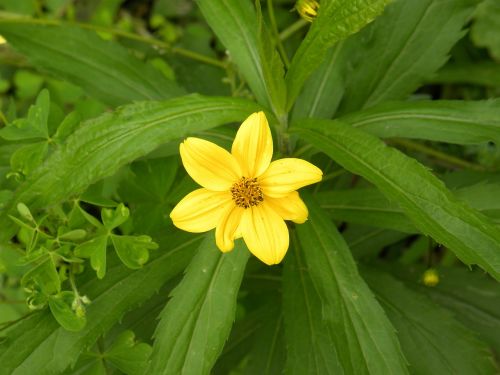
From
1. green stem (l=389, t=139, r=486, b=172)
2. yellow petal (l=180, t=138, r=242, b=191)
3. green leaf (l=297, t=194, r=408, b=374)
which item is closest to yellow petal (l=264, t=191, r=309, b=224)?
yellow petal (l=180, t=138, r=242, b=191)

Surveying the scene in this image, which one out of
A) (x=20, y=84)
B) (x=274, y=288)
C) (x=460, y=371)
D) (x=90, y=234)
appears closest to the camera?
(x=90, y=234)

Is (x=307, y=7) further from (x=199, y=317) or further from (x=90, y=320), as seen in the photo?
(x=90, y=320)

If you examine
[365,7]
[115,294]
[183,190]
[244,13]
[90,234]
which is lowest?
[115,294]

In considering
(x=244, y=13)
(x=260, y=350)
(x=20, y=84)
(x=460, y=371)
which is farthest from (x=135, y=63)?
(x=460, y=371)

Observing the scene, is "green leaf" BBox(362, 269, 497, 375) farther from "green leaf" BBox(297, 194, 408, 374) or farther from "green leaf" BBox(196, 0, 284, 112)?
"green leaf" BBox(196, 0, 284, 112)

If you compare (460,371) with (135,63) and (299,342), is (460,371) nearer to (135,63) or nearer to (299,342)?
(299,342)

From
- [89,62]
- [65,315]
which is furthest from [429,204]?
[89,62]
